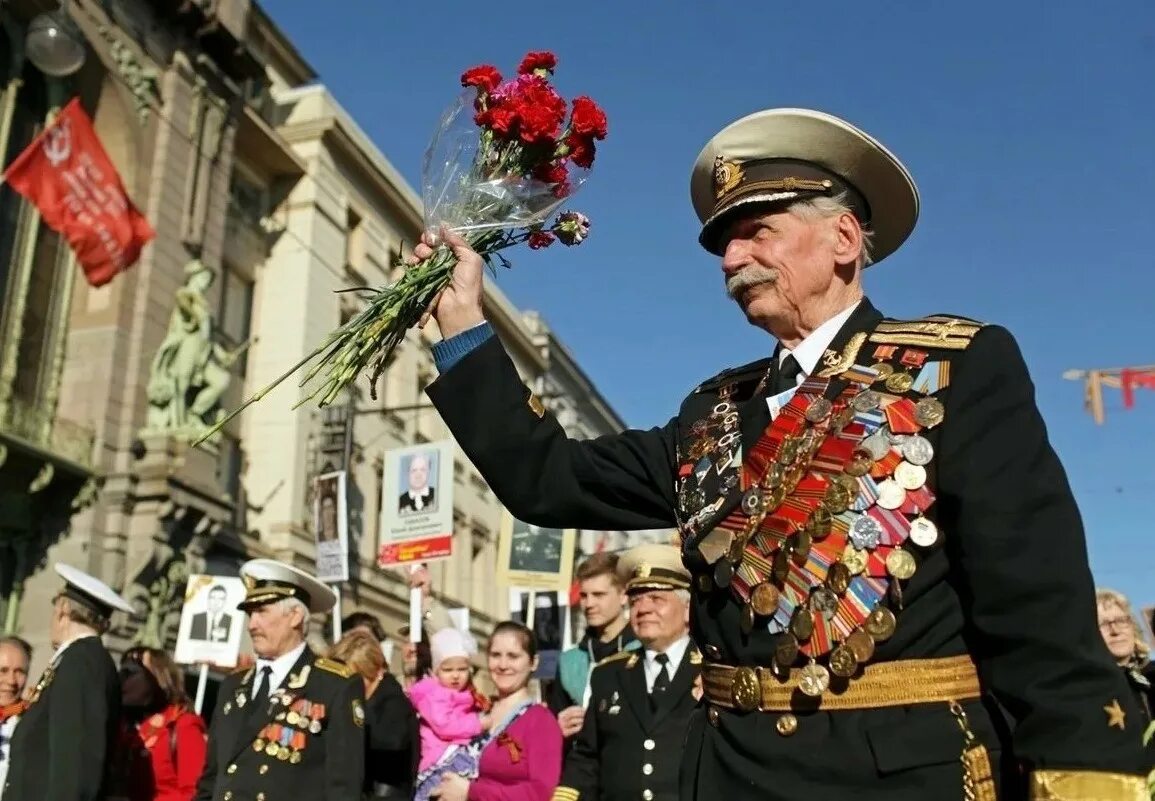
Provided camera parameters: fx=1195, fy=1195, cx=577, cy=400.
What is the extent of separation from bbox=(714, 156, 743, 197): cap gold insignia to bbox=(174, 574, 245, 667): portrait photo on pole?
930 centimetres

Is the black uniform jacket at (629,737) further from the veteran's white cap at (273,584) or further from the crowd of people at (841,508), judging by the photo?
the crowd of people at (841,508)

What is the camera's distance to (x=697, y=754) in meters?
2.13

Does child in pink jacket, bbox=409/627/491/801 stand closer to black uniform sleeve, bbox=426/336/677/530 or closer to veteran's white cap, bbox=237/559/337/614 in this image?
veteran's white cap, bbox=237/559/337/614

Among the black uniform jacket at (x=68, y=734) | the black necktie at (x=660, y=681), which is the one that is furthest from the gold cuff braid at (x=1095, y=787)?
the black uniform jacket at (x=68, y=734)

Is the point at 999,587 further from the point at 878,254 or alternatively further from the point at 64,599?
the point at 64,599

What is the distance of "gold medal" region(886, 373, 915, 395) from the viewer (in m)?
2.12

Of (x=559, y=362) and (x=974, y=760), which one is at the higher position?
(x=559, y=362)

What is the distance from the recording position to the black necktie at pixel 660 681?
5.24 metres

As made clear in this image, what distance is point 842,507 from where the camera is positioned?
2.06 meters

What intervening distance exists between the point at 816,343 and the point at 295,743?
418cm

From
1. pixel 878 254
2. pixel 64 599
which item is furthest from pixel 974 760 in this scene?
pixel 64 599

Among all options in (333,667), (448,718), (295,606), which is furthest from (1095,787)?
(448,718)

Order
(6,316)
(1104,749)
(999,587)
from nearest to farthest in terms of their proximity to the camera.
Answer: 1. (1104,749)
2. (999,587)
3. (6,316)

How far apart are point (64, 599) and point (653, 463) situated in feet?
16.1
